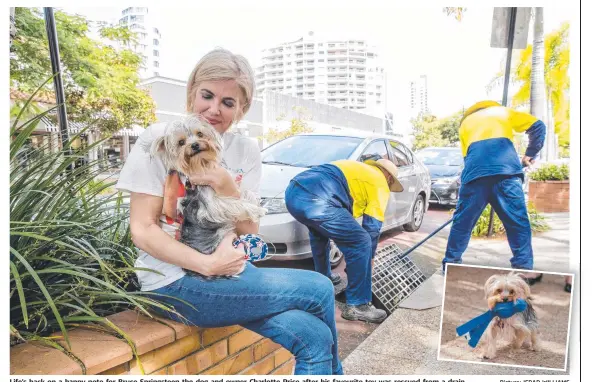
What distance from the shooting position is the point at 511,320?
1980mm

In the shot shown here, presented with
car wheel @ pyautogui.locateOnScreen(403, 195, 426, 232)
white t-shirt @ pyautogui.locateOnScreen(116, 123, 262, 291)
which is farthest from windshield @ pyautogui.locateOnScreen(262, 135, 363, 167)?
white t-shirt @ pyautogui.locateOnScreen(116, 123, 262, 291)

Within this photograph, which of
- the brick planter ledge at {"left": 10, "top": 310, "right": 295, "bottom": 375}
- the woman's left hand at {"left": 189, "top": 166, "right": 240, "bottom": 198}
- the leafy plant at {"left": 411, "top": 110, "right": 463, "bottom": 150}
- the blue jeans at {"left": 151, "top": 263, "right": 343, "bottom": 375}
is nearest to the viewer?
the brick planter ledge at {"left": 10, "top": 310, "right": 295, "bottom": 375}

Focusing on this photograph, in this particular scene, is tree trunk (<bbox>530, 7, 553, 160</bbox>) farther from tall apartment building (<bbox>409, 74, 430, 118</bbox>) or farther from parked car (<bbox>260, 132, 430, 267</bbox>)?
parked car (<bbox>260, 132, 430, 267</bbox>)

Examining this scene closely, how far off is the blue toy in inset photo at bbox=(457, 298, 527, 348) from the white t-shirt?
Result: 1173 mm

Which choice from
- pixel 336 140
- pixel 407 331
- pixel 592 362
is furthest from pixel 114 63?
pixel 592 362

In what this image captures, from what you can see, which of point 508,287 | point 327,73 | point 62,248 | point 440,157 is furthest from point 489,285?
point 62,248

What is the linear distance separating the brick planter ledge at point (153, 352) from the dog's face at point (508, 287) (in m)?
1.04

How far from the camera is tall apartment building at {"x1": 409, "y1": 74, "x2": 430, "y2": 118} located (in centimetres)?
215

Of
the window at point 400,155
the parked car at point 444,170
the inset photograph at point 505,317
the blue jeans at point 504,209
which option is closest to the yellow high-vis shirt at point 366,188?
the window at point 400,155

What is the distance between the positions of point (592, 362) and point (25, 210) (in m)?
2.32

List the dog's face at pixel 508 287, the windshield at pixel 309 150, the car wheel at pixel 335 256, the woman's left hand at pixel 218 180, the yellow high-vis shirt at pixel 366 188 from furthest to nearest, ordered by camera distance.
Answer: the car wheel at pixel 335 256, the yellow high-vis shirt at pixel 366 188, the windshield at pixel 309 150, the dog's face at pixel 508 287, the woman's left hand at pixel 218 180

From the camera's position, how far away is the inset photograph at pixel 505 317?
1.95 metres

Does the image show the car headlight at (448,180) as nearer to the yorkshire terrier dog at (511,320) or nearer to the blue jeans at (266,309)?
Result: the yorkshire terrier dog at (511,320)

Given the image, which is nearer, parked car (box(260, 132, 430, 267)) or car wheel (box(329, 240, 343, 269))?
parked car (box(260, 132, 430, 267))
